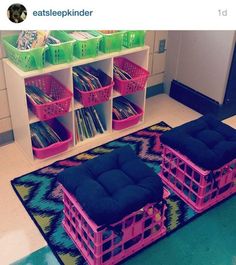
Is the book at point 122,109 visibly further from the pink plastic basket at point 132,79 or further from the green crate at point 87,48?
the green crate at point 87,48

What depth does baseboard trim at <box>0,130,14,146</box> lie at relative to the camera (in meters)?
2.69

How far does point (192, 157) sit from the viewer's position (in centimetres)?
206

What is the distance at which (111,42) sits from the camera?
2.51 m

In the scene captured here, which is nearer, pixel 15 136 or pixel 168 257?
pixel 168 257


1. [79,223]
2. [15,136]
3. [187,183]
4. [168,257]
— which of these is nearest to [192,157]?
[187,183]

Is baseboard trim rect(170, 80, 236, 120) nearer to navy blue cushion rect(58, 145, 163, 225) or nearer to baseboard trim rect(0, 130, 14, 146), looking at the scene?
navy blue cushion rect(58, 145, 163, 225)

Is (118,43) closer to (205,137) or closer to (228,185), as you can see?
(205,137)

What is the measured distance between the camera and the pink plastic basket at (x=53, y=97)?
7.73 ft

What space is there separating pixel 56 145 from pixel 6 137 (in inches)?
16.8

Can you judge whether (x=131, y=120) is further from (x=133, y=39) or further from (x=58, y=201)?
(x=58, y=201)
